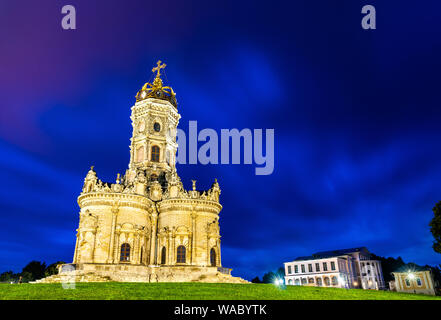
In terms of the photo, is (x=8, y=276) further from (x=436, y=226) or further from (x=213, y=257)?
(x=436, y=226)

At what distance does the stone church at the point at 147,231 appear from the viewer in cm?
3747

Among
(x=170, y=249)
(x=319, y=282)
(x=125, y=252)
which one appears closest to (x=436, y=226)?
(x=170, y=249)

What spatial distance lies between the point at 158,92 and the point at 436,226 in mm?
41117

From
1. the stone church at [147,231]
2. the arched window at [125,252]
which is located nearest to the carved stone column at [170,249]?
the stone church at [147,231]

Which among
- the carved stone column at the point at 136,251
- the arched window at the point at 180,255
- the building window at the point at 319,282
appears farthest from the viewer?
the building window at the point at 319,282

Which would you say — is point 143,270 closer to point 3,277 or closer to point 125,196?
point 125,196

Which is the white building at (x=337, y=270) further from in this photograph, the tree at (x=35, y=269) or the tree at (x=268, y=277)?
the tree at (x=35, y=269)

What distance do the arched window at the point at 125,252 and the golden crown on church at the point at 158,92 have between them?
2428 cm

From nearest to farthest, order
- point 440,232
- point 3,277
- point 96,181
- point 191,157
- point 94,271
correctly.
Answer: point 440,232 < point 94,271 < point 96,181 < point 191,157 < point 3,277

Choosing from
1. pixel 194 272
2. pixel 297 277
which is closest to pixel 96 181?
pixel 194 272

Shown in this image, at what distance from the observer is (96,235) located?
38156 mm
